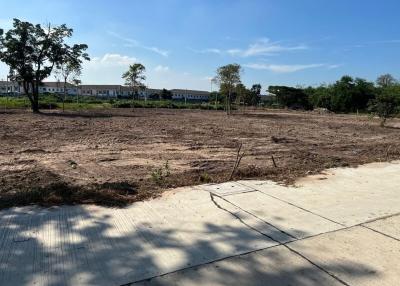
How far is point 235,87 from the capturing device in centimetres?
3938

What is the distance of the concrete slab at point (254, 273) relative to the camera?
3.22 m

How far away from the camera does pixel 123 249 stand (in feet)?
12.3

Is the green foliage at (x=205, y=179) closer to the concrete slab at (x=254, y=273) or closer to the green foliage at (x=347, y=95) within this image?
the concrete slab at (x=254, y=273)

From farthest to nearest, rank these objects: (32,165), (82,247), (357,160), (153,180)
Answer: (357,160) → (32,165) → (153,180) → (82,247)

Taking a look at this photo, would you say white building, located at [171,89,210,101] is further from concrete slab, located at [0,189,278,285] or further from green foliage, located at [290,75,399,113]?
concrete slab, located at [0,189,278,285]

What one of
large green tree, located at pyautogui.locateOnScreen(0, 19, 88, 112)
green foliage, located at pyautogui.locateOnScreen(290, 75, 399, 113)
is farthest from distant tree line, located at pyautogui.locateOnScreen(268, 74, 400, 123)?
large green tree, located at pyautogui.locateOnScreen(0, 19, 88, 112)

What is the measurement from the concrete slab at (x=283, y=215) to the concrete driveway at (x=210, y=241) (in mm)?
12

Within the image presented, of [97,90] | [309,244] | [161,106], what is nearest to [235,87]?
[161,106]

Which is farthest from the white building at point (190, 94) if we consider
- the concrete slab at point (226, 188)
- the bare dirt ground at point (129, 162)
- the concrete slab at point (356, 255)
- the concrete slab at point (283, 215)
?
the concrete slab at point (356, 255)

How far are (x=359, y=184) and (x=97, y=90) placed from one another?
11356 centimetres

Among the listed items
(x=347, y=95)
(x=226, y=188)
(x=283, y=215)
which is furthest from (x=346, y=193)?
(x=347, y=95)

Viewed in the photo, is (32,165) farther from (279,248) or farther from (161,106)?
(161,106)

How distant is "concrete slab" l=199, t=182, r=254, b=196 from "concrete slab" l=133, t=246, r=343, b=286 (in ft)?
7.12

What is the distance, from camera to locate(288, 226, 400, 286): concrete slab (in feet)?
11.0
